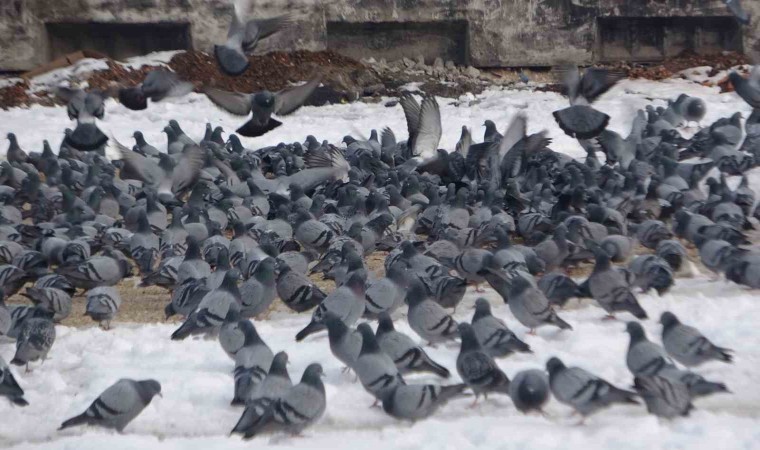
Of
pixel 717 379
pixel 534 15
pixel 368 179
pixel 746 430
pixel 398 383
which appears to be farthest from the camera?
pixel 534 15

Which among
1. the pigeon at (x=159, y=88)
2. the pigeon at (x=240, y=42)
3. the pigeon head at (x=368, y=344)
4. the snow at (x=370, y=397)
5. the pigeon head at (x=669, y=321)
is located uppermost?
the pigeon at (x=240, y=42)

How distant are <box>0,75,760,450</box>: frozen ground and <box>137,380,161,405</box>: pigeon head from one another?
6.3 inches

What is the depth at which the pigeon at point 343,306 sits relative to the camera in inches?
247

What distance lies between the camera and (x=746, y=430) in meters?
4.89

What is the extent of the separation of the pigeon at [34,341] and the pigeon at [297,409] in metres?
1.68

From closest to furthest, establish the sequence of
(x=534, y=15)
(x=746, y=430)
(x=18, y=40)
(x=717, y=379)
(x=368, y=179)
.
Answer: (x=746, y=430) < (x=717, y=379) < (x=368, y=179) < (x=18, y=40) < (x=534, y=15)

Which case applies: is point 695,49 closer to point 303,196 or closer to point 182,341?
point 303,196

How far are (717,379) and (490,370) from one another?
4.11 feet

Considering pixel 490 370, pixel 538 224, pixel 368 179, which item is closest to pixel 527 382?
pixel 490 370

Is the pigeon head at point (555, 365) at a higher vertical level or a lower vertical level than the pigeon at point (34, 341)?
higher

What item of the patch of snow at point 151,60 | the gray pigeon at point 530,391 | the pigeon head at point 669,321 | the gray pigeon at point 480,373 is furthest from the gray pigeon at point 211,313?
the patch of snow at point 151,60

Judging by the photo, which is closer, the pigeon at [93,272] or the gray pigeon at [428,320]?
the gray pigeon at [428,320]

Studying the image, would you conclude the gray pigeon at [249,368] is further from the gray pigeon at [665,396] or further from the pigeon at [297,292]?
the gray pigeon at [665,396]

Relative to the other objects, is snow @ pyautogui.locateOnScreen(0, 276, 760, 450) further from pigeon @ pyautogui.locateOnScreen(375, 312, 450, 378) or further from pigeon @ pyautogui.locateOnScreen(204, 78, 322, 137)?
pigeon @ pyautogui.locateOnScreen(204, 78, 322, 137)
